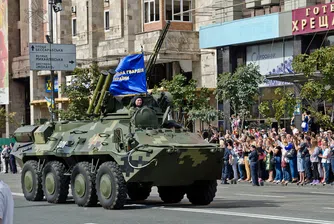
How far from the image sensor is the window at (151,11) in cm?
5072

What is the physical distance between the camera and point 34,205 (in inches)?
855

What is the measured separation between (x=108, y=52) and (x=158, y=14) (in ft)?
16.8

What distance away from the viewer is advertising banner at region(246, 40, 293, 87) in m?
41.3

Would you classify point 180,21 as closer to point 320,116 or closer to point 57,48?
point 57,48

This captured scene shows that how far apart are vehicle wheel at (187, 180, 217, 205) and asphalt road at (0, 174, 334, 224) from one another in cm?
22

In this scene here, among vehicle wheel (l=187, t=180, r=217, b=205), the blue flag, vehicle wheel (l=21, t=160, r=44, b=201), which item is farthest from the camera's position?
vehicle wheel (l=21, t=160, r=44, b=201)

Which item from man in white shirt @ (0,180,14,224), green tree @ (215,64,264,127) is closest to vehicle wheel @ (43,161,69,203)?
man in white shirt @ (0,180,14,224)

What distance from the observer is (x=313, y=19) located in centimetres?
3872

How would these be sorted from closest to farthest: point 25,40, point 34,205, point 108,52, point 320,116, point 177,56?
point 34,205 < point 320,116 < point 177,56 < point 108,52 < point 25,40

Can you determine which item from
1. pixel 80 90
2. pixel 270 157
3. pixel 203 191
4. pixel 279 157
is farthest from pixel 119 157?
pixel 80 90

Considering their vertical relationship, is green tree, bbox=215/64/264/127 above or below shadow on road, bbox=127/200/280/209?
above

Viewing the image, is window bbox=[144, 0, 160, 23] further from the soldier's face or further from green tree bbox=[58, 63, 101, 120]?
the soldier's face

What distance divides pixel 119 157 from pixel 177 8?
3174 cm

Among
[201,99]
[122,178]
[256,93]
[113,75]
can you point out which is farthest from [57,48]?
[122,178]
